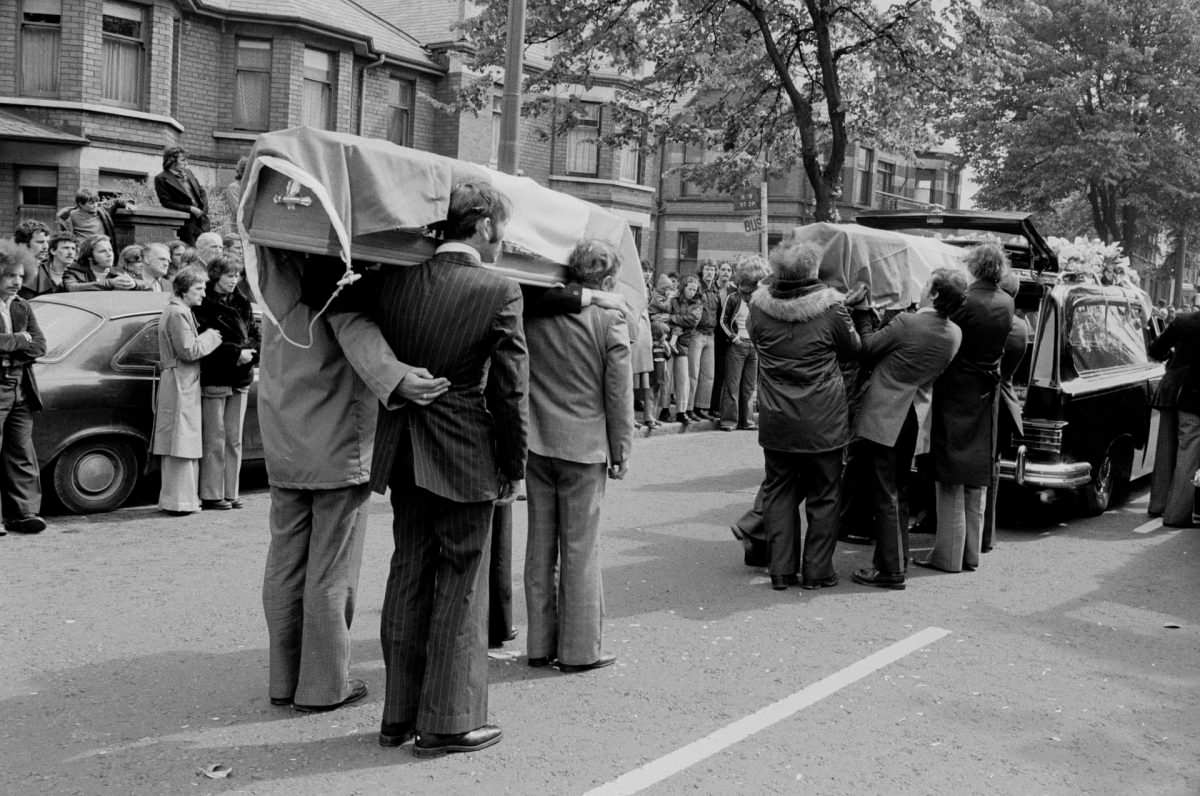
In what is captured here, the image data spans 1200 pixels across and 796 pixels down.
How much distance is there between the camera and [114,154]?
23656 mm

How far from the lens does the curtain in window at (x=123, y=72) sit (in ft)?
78.0

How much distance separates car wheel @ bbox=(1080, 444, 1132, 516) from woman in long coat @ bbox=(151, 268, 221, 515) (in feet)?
23.8

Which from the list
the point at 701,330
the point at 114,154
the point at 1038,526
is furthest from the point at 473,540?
the point at 114,154

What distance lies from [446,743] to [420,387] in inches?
54.5

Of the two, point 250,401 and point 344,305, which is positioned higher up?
point 344,305

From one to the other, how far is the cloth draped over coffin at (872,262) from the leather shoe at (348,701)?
476 centimetres

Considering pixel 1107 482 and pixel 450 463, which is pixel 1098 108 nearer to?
pixel 1107 482

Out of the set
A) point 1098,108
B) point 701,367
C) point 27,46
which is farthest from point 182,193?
point 1098,108

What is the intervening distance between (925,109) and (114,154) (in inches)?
623

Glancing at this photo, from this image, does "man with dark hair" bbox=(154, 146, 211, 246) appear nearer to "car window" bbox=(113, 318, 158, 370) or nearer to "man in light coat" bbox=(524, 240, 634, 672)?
"car window" bbox=(113, 318, 158, 370)

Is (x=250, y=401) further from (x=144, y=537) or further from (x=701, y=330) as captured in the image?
(x=701, y=330)

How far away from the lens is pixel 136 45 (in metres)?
24.1

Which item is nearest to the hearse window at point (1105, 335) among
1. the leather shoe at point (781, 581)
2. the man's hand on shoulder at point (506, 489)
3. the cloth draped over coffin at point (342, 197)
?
the leather shoe at point (781, 581)

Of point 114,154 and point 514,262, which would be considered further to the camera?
point 114,154
